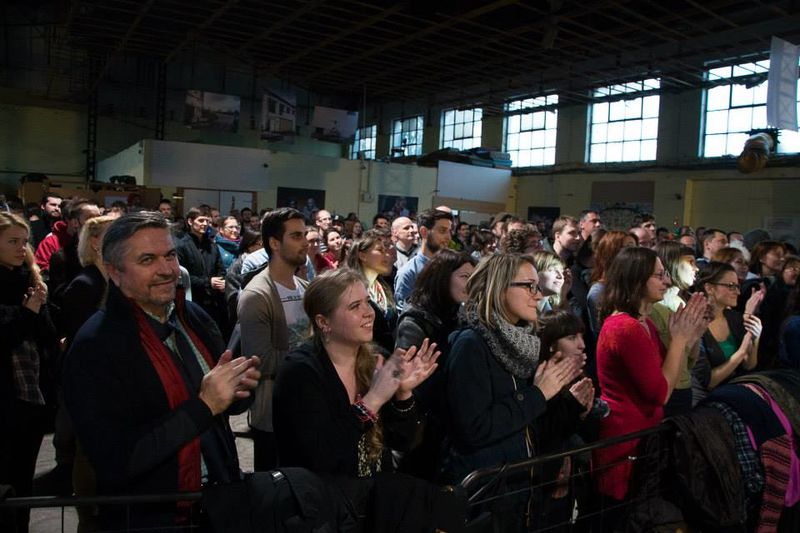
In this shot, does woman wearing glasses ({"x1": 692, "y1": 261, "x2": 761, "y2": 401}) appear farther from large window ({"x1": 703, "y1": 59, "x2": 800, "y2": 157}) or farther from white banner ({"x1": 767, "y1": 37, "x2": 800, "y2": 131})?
large window ({"x1": 703, "y1": 59, "x2": 800, "y2": 157})

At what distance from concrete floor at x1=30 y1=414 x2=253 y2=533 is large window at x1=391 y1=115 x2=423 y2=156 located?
20.2 metres

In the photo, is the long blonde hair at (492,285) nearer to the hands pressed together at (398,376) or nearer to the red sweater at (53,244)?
the hands pressed together at (398,376)

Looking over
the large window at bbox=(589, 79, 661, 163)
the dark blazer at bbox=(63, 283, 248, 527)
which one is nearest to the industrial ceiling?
the large window at bbox=(589, 79, 661, 163)

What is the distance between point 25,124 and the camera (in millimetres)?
18906

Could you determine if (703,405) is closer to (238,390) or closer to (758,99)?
(238,390)

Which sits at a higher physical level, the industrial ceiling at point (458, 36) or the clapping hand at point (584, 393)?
the industrial ceiling at point (458, 36)

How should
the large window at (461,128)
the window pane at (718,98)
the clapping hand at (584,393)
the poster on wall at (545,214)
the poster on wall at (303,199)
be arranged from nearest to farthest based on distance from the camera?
the clapping hand at (584,393)
the window pane at (718,98)
the poster on wall at (303,199)
the poster on wall at (545,214)
the large window at (461,128)

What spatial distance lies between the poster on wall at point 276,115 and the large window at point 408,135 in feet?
19.3

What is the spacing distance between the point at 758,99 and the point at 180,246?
14736 millimetres

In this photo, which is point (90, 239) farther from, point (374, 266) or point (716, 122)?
point (716, 122)

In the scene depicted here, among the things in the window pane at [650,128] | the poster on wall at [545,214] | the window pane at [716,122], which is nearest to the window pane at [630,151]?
the window pane at [650,128]

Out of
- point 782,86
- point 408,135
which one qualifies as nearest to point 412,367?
point 782,86

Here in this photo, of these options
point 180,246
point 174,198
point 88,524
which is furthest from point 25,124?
point 88,524

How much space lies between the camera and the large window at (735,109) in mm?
14047
